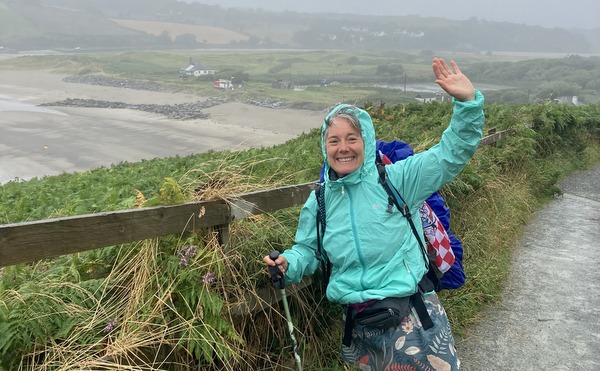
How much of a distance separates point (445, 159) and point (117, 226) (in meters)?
1.85

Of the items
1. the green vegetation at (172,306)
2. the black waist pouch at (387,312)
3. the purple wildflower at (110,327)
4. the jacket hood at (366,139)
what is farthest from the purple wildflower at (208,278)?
the jacket hood at (366,139)

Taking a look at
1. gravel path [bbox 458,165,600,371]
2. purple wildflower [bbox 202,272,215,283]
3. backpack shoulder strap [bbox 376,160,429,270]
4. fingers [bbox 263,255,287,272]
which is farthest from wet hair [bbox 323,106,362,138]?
gravel path [bbox 458,165,600,371]

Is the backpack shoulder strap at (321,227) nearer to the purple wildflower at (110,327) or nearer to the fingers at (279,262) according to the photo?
the fingers at (279,262)

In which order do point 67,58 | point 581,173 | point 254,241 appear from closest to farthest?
point 254,241
point 581,173
point 67,58

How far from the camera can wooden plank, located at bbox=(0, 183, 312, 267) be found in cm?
282

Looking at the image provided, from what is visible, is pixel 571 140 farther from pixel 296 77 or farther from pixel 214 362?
pixel 296 77

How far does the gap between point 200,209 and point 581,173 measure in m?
12.9

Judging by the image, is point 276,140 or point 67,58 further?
point 67,58

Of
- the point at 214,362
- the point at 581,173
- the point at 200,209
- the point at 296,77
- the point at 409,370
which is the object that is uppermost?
the point at 200,209

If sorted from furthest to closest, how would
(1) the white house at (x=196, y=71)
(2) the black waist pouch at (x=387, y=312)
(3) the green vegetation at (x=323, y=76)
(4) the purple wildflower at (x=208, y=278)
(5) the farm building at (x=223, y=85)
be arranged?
1. (1) the white house at (x=196, y=71)
2. (5) the farm building at (x=223, y=85)
3. (3) the green vegetation at (x=323, y=76)
4. (4) the purple wildflower at (x=208, y=278)
5. (2) the black waist pouch at (x=387, y=312)

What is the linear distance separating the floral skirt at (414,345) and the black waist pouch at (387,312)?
6 cm

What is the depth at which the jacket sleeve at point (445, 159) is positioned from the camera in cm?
317

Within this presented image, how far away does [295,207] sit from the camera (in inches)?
200

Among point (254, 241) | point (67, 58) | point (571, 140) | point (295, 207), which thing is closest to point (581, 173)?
point (571, 140)
